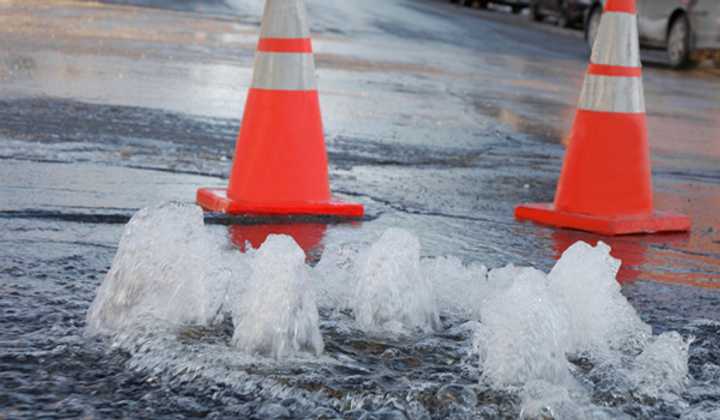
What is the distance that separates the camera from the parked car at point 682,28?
2098cm

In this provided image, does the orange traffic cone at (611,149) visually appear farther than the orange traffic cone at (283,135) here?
Yes

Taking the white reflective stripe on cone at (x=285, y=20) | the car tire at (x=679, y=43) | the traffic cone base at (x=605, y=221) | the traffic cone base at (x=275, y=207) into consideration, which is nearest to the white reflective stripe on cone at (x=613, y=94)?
the traffic cone base at (x=605, y=221)

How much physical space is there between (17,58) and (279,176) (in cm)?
718

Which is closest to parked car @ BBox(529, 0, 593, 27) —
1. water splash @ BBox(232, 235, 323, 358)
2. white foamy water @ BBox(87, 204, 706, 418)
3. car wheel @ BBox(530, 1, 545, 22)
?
car wheel @ BBox(530, 1, 545, 22)

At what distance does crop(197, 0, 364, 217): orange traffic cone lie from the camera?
5.93 metres

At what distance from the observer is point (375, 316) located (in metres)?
3.80

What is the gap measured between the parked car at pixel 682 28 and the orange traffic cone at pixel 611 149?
1520cm

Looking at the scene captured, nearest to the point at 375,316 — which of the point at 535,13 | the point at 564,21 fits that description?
the point at 564,21

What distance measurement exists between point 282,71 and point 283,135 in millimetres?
283

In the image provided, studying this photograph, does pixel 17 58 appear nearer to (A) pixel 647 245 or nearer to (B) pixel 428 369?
(A) pixel 647 245

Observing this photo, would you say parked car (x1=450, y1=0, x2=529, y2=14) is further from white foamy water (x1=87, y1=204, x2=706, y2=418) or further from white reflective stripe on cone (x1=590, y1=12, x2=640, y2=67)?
white foamy water (x1=87, y1=204, x2=706, y2=418)

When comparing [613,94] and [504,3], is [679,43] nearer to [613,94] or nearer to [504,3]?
[613,94]

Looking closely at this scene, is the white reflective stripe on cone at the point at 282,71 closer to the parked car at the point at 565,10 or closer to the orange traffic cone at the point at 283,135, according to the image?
the orange traffic cone at the point at 283,135

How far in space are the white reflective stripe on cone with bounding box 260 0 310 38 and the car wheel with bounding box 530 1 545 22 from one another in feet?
98.9
